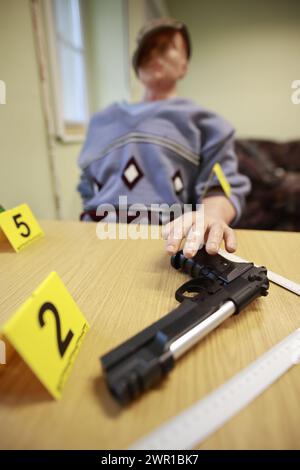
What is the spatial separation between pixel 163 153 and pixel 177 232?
0.37 meters

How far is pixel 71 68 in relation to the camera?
5.06ft

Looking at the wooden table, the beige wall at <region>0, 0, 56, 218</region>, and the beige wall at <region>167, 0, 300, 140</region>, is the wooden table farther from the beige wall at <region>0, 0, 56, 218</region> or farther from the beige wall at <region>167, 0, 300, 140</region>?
the beige wall at <region>167, 0, 300, 140</region>

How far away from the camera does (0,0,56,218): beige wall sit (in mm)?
662

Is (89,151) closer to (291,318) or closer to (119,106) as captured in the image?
(119,106)

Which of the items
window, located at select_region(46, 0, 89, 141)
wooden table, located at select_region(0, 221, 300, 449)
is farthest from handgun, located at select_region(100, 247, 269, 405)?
window, located at select_region(46, 0, 89, 141)

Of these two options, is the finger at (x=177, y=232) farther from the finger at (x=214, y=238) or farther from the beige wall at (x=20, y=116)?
the beige wall at (x=20, y=116)

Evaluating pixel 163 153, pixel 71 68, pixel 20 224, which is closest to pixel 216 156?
pixel 163 153

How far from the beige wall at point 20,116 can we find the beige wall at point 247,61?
2492 millimetres

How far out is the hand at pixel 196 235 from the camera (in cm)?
38

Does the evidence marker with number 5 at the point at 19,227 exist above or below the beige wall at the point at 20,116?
below

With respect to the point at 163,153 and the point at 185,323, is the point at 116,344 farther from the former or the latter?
the point at 163,153

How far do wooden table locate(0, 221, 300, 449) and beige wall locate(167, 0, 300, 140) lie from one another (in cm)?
283

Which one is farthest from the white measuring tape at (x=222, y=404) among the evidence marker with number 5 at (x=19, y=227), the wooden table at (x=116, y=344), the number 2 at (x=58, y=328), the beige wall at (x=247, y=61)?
the beige wall at (x=247, y=61)

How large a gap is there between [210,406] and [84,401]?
113 millimetres
